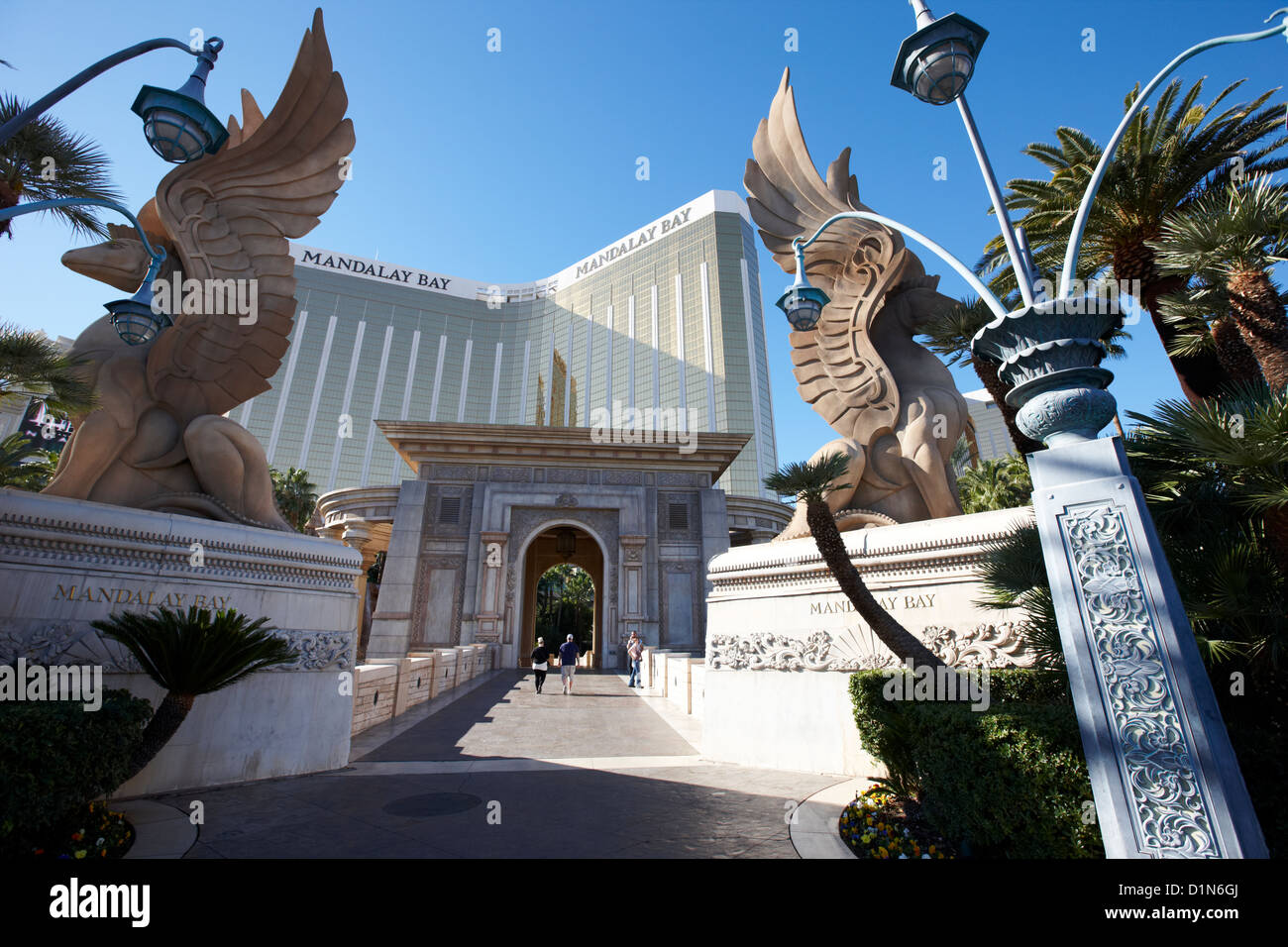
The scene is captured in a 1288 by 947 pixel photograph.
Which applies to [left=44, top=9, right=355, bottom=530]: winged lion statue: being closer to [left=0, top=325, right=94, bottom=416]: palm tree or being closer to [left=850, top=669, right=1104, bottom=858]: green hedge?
[left=0, top=325, right=94, bottom=416]: palm tree

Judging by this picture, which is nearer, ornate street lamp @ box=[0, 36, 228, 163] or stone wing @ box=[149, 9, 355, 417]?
ornate street lamp @ box=[0, 36, 228, 163]

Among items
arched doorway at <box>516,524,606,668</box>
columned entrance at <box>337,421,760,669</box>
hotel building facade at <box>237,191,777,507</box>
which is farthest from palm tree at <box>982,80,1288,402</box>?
hotel building facade at <box>237,191,777,507</box>

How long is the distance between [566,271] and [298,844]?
281ft

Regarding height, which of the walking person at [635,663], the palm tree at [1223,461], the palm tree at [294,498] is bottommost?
the walking person at [635,663]

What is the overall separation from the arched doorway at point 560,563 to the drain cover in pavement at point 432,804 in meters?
22.0

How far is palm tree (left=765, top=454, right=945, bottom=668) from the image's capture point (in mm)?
5934

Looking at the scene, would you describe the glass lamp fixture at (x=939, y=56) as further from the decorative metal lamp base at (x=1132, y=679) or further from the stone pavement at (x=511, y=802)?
the stone pavement at (x=511, y=802)

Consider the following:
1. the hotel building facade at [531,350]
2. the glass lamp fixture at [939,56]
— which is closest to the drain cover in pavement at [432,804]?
the glass lamp fixture at [939,56]

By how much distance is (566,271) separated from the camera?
84000 millimetres

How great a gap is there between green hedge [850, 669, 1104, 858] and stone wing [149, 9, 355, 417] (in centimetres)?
897

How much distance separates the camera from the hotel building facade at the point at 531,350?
67500 millimetres

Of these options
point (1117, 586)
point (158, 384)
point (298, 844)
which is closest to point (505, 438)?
point (158, 384)

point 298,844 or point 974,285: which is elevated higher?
point 974,285
